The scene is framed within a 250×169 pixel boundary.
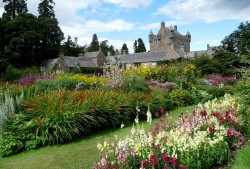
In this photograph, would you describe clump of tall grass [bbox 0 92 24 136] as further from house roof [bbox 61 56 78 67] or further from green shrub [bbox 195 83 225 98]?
house roof [bbox 61 56 78 67]

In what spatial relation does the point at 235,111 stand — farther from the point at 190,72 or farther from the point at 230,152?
the point at 190,72

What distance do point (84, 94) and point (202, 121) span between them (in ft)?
12.6

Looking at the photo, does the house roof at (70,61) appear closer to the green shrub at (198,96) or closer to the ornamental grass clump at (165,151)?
the green shrub at (198,96)

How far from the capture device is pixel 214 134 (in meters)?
4.92

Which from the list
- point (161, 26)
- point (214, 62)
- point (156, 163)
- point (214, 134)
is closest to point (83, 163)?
point (156, 163)

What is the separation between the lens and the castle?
175ft

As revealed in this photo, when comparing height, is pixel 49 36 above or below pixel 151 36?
below

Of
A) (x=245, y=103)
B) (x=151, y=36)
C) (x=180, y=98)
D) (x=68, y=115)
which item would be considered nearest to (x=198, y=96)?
(x=180, y=98)

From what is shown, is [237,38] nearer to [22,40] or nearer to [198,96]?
[198,96]

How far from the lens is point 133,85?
11.1m

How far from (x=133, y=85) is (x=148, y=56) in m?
51.5

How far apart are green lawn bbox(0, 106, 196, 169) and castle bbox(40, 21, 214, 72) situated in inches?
902

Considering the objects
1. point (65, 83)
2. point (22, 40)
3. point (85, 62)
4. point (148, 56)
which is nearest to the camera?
point (65, 83)

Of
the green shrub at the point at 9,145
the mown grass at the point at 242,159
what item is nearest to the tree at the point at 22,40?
the green shrub at the point at 9,145
